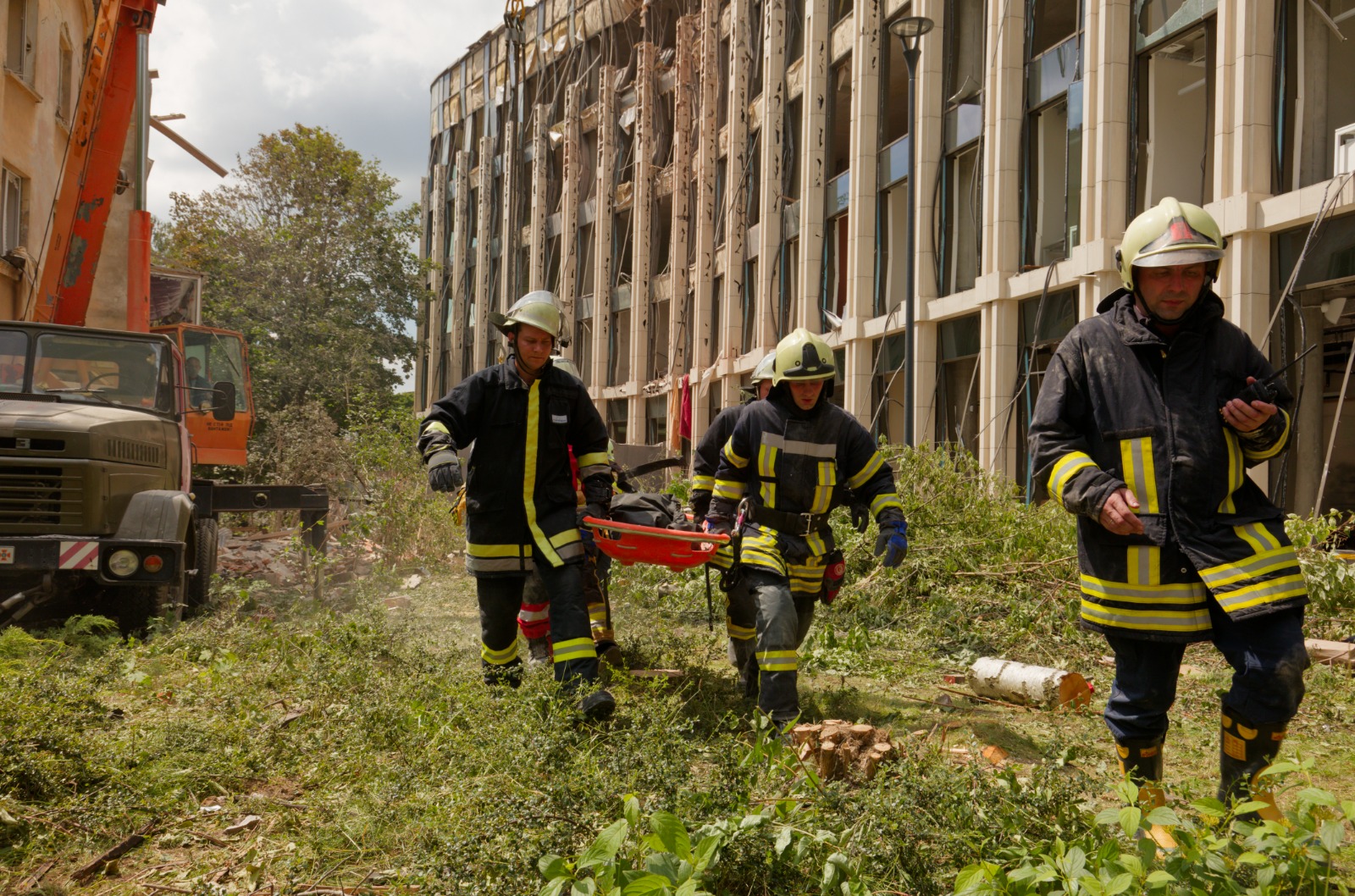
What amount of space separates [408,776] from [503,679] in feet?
4.31

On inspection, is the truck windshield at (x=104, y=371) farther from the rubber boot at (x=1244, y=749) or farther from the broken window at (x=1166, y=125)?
the broken window at (x=1166, y=125)

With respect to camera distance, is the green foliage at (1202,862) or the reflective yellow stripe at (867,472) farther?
the reflective yellow stripe at (867,472)

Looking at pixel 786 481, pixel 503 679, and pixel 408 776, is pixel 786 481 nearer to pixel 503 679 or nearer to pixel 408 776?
pixel 503 679

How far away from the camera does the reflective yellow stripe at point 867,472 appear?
18.7 feet

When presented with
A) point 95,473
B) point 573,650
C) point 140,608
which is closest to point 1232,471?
point 573,650

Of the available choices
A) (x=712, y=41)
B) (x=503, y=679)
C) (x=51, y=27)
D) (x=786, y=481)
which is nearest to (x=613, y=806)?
(x=503, y=679)

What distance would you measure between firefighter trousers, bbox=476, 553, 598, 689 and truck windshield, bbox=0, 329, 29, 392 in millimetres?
4576

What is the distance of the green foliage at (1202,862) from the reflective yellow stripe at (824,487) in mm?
2820

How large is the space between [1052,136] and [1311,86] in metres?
4.59

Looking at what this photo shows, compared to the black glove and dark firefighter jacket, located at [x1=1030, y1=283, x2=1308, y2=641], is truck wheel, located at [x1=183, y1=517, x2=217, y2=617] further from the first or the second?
dark firefighter jacket, located at [x1=1030, y1=283, x2=1308, y2=641]

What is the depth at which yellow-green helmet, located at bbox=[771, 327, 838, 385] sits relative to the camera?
215 inches

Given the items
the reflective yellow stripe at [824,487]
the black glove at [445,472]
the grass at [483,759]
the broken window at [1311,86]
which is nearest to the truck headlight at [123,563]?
the grass at [483,759]

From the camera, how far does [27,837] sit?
11.9ft

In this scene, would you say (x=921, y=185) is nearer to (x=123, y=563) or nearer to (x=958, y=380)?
(x=958, y=380)
